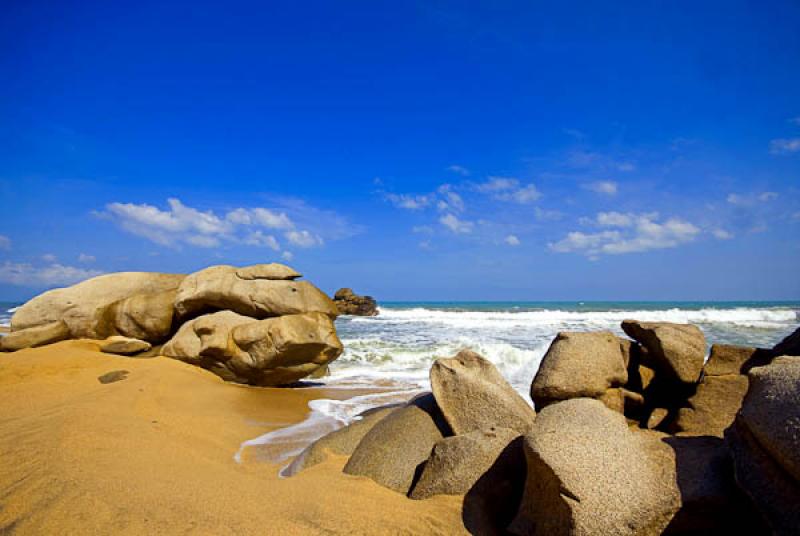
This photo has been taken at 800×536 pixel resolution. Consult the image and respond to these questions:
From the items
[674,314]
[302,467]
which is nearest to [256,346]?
[302,467]

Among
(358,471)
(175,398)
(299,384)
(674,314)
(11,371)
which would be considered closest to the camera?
(358,471)

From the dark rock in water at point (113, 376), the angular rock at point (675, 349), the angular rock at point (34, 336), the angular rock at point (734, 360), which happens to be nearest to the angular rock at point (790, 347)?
the angular rock at point (734, 360)

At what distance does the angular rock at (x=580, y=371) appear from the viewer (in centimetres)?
502

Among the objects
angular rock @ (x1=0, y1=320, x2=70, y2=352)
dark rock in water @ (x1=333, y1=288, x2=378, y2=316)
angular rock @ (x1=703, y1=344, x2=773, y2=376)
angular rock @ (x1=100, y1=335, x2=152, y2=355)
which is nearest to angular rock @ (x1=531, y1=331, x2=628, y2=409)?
angular rock @ (x1=703, y1=344, x2=773, y2=376)

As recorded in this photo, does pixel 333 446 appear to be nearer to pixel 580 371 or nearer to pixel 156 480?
pixel 156 480

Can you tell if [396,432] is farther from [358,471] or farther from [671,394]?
[671,394]

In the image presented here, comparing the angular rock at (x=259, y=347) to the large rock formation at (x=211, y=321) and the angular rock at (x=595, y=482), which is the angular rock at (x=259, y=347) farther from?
the angular rock at (x=595, y=482)

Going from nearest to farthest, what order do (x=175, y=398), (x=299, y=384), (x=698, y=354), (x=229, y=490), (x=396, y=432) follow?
(x=229, y=490), (x=396, y=432), (x=698, y=354), (x=175, y=398), (x=299, y=384)

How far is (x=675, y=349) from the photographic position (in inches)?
212

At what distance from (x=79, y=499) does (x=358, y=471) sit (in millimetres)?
2180

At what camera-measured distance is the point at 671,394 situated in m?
5.68

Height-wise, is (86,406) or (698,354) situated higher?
(698,354)

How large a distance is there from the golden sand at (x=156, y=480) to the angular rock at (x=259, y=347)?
2049 mm

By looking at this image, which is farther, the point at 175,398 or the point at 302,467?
the point at 175,398
